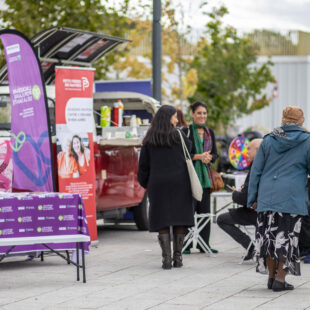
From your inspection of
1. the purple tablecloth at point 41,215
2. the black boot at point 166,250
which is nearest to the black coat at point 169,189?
the black boot at point 166,250

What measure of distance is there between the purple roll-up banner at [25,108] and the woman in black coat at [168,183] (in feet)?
4.73

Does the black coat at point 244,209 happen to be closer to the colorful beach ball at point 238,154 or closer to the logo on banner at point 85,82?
the logo on banner at point 85,82

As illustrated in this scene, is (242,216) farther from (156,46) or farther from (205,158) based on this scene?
(156,46)

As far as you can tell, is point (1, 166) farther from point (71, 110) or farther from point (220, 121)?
point (220, 121)

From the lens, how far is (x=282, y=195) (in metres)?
7.54

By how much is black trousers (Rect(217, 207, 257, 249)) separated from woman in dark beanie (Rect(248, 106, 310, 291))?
1.69 m

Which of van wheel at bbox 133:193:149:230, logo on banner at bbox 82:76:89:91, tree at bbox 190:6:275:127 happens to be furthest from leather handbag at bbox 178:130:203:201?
tree at bbox 190:6:275:127

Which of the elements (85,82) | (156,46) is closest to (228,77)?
(156,46)

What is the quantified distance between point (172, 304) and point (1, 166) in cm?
375

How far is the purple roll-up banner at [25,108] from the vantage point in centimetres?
983

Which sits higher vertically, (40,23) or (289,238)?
(40,23)

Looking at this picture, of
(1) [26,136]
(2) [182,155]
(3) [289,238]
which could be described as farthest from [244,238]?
(1) [26,136]

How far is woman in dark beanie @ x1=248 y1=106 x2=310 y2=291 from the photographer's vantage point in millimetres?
7559

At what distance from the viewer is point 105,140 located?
11391 millimetres
